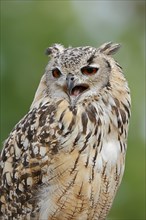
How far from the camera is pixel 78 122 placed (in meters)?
6.87

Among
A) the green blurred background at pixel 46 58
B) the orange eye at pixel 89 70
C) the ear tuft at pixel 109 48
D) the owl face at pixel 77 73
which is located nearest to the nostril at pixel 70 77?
the owl face at pixel 77 73

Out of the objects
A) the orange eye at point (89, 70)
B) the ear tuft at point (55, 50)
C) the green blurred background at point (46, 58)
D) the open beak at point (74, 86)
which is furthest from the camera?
the green blurred background at point (46, 58)

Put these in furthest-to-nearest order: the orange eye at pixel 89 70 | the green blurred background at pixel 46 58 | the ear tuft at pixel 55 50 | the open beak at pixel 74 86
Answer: the green blurred background at pixel 46 58, the ear tuft at pixel 55 50, the orange eye at pixel 89 70, the open beak at pixel 74 86

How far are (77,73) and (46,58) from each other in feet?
27.0

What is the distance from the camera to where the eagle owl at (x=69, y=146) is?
6758 millimetres

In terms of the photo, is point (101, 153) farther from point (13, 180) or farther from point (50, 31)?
point (50, 31)

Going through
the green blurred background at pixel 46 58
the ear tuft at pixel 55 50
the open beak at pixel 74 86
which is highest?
the green blurred background at pixel 46 58

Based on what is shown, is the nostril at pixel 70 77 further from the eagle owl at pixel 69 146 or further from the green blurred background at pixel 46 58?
the green blurred background at pixel 46 58

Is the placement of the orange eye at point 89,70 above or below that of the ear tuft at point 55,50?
below

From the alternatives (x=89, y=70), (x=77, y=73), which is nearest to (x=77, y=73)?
(x=77, y=73)

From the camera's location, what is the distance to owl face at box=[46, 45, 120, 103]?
6.75m

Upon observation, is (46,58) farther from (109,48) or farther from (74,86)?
(74,86)

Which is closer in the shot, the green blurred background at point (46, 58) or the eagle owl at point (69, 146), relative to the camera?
the eagle owl at point (69, 146)

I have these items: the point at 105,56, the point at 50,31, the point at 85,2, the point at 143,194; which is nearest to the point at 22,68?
the point at 50,31
